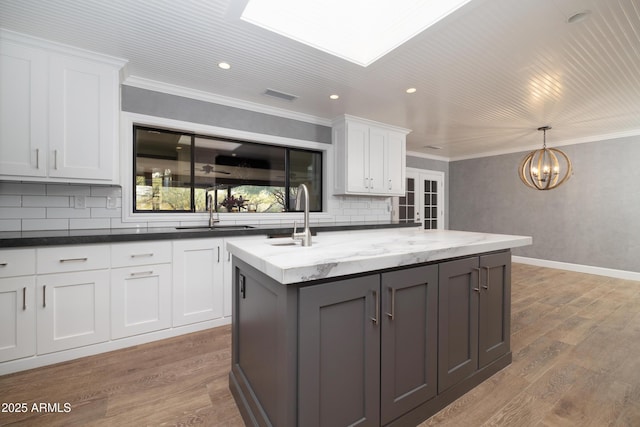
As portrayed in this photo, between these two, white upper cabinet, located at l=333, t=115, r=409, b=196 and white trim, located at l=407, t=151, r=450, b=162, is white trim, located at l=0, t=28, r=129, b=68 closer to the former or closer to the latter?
white upper cabinet, located at l=333, t=115, r=409, b=196

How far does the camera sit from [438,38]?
2.20m

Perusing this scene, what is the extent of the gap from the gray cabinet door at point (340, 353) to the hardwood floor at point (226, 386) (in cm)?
63

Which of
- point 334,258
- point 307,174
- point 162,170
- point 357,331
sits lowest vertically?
point 357,331

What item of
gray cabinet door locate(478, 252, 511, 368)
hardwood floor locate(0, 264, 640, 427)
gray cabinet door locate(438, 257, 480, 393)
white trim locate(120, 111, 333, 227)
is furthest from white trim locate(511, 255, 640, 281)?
gray cabinet door locate(438, 257, 480, 393)

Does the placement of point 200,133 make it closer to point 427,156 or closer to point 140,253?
point 140,253

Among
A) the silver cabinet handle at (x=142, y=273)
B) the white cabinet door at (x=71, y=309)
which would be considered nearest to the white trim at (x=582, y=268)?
the silver cabinet handle at (x=142, y=273)

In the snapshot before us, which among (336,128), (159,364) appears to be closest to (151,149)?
(159,364)

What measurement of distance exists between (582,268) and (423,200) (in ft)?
10.3

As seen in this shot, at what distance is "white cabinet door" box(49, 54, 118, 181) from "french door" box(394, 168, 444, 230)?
5105 millimetres

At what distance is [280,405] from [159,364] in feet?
4.94

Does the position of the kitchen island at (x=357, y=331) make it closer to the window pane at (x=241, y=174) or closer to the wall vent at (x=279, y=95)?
the window pane at (x=241, y=174)

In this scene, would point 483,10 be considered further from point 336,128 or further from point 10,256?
point 10,256

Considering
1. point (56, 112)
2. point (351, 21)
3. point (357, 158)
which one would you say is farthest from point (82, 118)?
point (357, 158)

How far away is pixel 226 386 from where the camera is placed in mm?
1850
